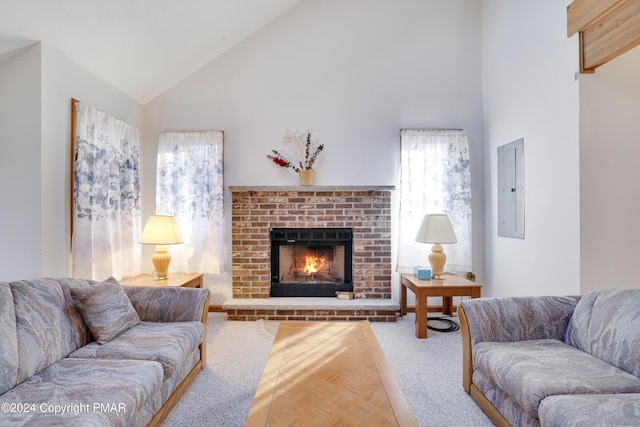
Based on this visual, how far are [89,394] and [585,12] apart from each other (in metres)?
3.82

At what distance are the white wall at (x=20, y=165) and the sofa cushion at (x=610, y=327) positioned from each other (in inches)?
144

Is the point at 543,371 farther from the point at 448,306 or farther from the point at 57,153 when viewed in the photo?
the point at 57,153

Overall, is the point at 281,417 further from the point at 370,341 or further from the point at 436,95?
the point at 436,95

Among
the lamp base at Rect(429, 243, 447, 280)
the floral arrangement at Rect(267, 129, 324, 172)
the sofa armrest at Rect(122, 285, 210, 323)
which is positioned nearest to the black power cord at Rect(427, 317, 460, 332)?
the lamp base at Rect(429, 243, 447, 280)

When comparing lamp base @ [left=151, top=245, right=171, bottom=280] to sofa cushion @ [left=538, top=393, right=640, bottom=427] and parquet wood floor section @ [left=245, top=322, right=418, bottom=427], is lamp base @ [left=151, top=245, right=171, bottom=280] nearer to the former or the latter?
parquet wood floor section @ [left=245, top=322, right=418, bottom=427]

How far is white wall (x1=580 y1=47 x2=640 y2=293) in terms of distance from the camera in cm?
270

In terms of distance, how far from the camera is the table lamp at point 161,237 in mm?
3530

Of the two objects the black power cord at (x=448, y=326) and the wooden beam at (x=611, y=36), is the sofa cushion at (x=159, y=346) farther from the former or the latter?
the wooden beam at (x=611, y=36)

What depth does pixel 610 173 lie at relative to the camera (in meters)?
2.72

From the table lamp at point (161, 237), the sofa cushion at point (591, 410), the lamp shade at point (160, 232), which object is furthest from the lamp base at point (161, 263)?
the sofa cushion at point (591, 410)

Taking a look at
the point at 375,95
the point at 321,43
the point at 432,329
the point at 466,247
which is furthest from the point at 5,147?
the point at 466,247

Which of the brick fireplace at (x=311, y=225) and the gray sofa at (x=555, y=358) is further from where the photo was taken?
the brick fireplace at (x=311, y=225)

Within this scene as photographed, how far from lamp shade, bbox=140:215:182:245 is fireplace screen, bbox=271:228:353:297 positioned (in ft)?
3.59

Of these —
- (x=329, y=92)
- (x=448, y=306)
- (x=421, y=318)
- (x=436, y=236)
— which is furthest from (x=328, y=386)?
(x=329, y=92)
